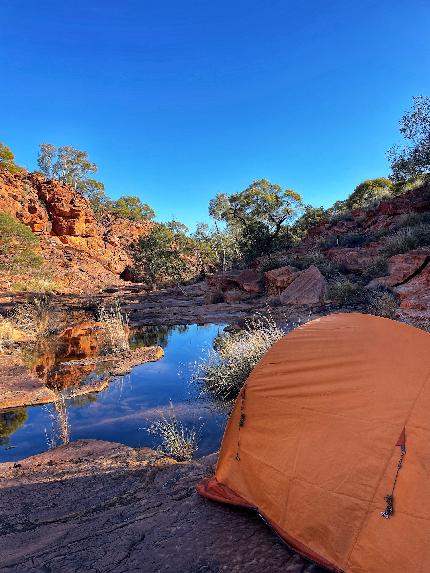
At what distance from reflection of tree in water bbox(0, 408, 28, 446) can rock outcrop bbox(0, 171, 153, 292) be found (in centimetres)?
2634

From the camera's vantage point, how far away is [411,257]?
13.2m

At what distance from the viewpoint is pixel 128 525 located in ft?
11.3

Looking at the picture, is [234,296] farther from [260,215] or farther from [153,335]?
[260,215]

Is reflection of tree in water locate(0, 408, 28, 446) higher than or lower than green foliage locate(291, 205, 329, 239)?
lower

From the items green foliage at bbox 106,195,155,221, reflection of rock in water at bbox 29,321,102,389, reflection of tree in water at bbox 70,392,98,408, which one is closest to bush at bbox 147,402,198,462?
reflection of tree in water at bbox 70,392,98,408

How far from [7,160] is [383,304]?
48726mm

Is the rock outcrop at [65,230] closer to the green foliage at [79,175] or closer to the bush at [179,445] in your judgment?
the green foliage at [79,175]

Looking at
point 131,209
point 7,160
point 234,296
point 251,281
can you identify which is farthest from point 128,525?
point 131,209

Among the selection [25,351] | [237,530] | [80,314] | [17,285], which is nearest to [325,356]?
[237,530]

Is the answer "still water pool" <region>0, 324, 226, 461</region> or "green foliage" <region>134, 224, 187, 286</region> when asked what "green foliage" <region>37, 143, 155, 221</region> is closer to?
"green foliage" <region>134, 224, 187, 286</region>

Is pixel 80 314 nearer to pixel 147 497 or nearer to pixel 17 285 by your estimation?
pixel 17 285

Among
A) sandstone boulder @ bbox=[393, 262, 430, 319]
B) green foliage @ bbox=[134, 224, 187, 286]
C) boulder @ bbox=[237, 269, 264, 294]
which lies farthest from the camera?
green foliage @ bbox=[134, 224, 187, 286]

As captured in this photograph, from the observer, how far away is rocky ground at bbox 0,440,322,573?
2.91 metres

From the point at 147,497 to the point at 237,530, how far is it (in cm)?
115
